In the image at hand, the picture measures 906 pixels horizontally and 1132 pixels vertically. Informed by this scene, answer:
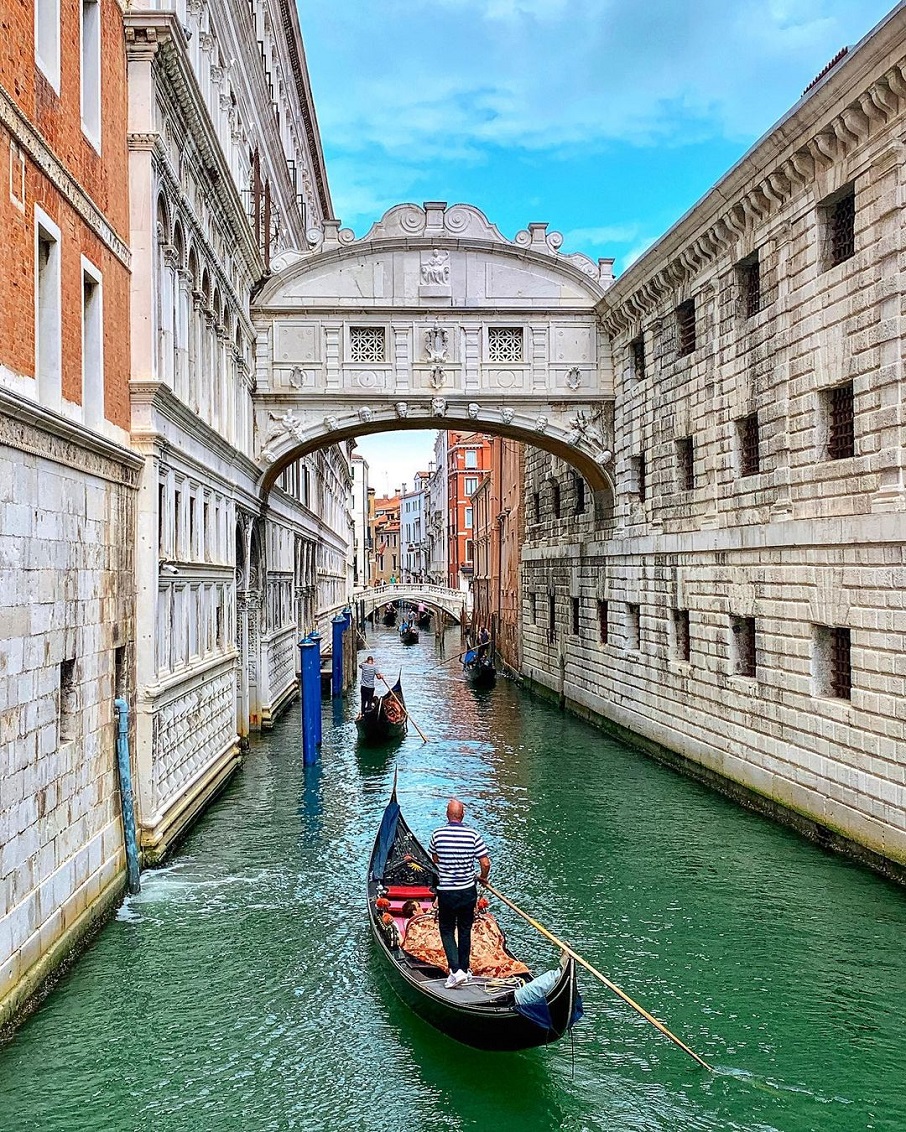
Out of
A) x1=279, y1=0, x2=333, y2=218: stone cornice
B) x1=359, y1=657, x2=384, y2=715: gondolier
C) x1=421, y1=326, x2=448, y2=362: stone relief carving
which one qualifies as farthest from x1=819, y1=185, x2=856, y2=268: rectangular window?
x1=279, y1=0, x2=333, y2=218: stone cornice

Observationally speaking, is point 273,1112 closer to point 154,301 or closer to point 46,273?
point 46,273

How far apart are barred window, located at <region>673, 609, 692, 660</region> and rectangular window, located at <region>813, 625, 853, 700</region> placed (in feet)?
12.1

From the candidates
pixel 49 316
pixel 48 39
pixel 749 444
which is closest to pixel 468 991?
pixel 49 316

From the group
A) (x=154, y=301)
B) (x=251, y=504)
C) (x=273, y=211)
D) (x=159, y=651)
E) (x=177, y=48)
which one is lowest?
(x=159, y=651)

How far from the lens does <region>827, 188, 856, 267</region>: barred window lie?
996 cm

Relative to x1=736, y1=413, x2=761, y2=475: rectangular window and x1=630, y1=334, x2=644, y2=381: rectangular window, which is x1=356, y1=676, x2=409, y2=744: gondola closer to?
x1=630, y1=334, x2=644, y2=381: rectangular window

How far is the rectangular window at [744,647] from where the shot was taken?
471 inches

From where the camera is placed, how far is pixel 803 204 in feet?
34.8

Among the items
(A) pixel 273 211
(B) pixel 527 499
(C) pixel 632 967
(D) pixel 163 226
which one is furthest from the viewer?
(B) pixel 527 499

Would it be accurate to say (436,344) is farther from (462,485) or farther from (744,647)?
(462,485)

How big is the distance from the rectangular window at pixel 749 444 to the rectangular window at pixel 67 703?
7819mm

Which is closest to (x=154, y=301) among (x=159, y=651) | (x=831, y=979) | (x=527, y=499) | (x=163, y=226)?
(x=163, y=226)

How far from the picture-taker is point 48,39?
663 cm

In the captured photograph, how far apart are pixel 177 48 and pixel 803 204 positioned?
6.08 m
